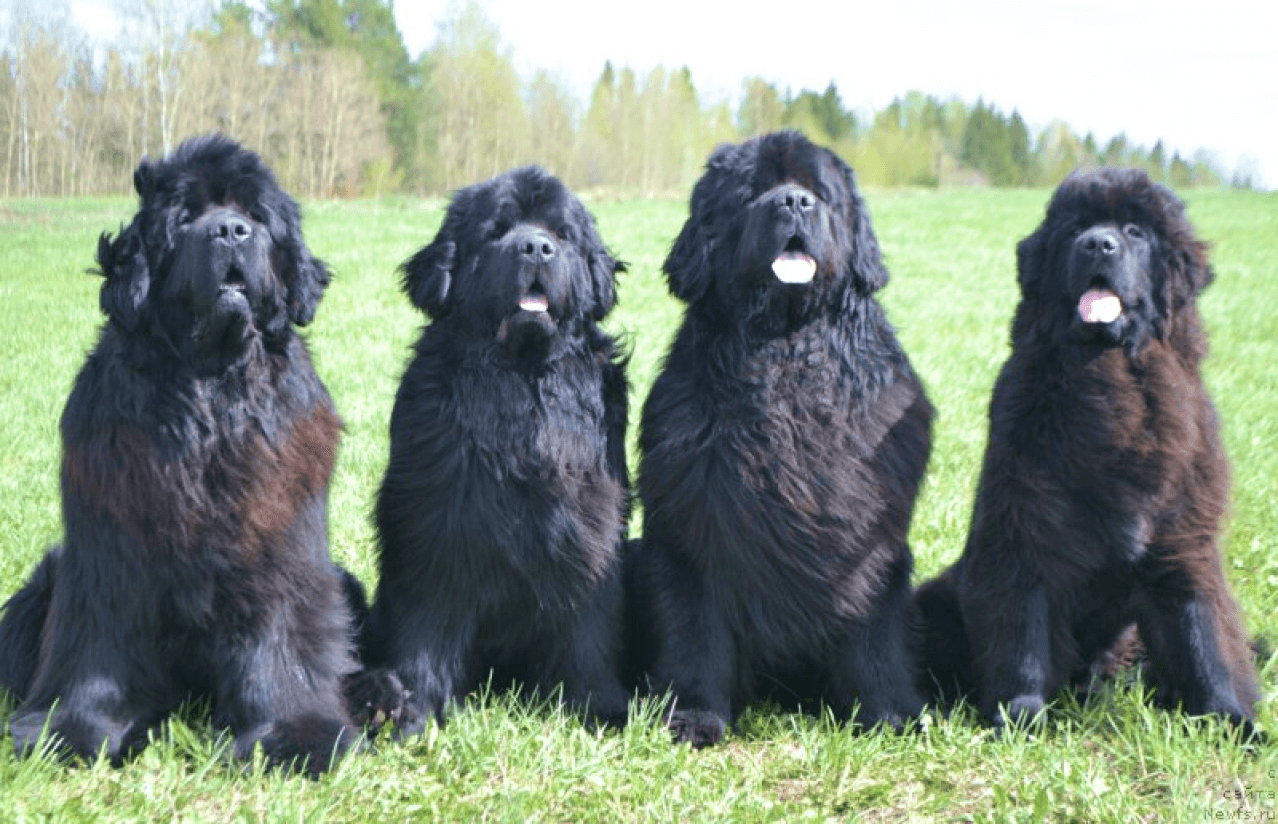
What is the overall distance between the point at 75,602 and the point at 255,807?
72 cm

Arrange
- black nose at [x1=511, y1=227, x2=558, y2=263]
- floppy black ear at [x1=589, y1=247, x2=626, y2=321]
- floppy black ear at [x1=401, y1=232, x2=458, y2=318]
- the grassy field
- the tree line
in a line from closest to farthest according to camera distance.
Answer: the grassy field < black nose at [x1=511, y1=227, x2=558, y2=263] < floppy black ear at [x1=401, y1=232, x2=458, y2=318] < floppy black ear at [x1=589, y1=247, x2=626, y2=321] < the tree line

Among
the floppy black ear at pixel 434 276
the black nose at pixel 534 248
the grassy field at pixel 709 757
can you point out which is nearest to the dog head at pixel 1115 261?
the grassy field at pixel 709 757

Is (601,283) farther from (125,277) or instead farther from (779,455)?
(125,277)

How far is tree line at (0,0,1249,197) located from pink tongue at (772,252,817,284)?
1193 centimetres

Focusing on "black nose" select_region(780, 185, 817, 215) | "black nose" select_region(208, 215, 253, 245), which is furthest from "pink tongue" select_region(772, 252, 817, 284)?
"black nose" select_region(208, 215, 253, 245)

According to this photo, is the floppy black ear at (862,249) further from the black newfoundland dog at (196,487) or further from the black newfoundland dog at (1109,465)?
the black newfoundland dog at (196,487)

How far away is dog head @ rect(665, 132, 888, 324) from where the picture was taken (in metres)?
3.14

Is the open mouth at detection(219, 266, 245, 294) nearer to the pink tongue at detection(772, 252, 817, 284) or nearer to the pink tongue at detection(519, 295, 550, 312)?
the pink tongue at detection(519, 295, 550, 312)

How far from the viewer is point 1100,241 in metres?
2.94

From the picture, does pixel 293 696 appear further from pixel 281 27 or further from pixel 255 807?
pixel 281 27

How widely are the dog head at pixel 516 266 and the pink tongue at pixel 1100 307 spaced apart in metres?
1.34

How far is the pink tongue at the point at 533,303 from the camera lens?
3.14 meters

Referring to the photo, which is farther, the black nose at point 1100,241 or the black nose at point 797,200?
the black nose at point 797,200

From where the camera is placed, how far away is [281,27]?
3997cm
